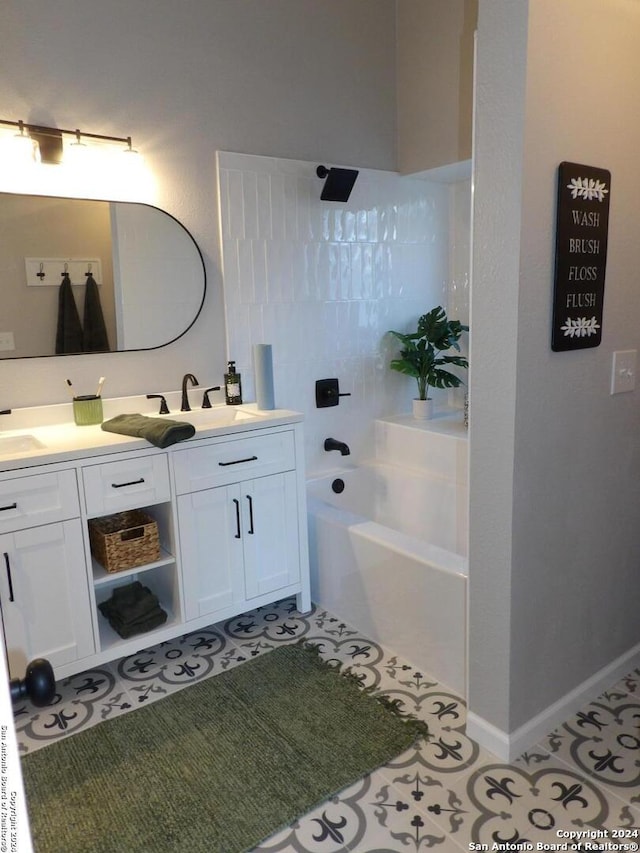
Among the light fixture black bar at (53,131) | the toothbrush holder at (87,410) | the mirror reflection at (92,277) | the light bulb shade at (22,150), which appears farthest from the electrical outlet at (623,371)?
the light bulb shade at (22,150)

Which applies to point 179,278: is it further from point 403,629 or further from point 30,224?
point 403,629

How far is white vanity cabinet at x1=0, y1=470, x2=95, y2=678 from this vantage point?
6.64 feet

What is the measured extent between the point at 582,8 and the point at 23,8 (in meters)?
1.93

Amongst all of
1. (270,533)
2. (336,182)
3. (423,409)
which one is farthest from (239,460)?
(336,182)

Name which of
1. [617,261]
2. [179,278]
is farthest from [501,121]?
[179,278]

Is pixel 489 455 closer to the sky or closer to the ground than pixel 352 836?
closer to the sky

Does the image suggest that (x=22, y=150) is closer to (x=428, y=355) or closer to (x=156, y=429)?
(x=156, y=429)

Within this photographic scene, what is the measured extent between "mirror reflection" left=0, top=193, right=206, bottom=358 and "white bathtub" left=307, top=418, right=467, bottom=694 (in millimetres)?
1109

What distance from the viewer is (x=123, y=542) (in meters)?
2.31

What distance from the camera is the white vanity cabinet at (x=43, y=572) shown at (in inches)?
79.7

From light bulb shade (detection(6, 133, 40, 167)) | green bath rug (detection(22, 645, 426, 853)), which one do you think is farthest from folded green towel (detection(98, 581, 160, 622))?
light bulb shade (detection(6, 133, 40, 167))

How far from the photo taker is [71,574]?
2162mm

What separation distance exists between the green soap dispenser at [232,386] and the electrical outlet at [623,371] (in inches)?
63.1

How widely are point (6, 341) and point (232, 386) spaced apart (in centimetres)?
95
